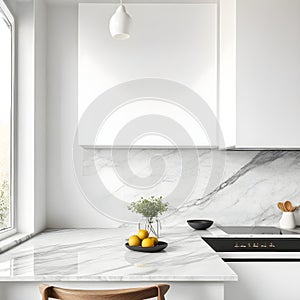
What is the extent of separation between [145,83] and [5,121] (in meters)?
0.93

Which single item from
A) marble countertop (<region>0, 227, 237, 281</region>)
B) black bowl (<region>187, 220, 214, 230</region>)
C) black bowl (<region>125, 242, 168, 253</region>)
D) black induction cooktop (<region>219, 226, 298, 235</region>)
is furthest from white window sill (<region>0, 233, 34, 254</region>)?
black induction cooktop (<region>219, 226, 298, 235</region>)

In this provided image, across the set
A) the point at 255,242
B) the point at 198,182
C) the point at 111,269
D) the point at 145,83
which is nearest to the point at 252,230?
the point at 255,242

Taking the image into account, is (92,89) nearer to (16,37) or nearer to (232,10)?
(16,37)

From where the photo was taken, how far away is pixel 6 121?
2.88 metres

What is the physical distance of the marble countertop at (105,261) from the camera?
6.44ft

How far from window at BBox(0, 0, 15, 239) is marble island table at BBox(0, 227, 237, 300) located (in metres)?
0.30

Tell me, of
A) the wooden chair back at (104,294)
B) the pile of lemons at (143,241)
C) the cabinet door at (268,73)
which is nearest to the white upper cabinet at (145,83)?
the cabinet door at (268,73)

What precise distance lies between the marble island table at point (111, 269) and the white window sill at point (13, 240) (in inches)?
1.2

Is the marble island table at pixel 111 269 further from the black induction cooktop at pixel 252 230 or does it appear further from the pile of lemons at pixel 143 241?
the black induction cooktop at pixel 252 230

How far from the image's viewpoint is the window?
9.12 feet

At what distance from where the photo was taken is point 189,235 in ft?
10.1

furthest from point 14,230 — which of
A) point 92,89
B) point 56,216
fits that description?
point 92,89

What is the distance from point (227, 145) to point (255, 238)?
2.05 ft

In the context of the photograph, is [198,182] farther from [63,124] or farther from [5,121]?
[5,121]
